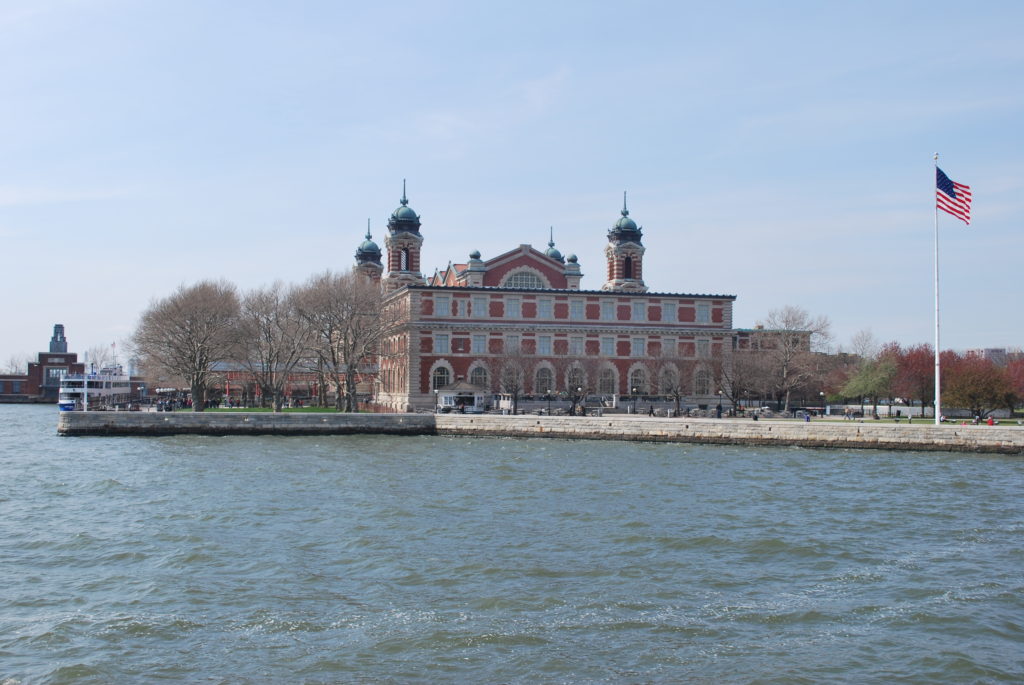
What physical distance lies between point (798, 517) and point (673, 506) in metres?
3.41

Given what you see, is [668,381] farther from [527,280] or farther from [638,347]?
[527,280]

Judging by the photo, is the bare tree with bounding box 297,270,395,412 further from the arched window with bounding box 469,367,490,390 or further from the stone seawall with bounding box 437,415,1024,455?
the stone seawall with bounding box 437,415,1024,455

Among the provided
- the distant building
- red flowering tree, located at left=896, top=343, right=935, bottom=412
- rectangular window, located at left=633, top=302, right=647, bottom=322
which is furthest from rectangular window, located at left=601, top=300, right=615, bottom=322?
the distant building

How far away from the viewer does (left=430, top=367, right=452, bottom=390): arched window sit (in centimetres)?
7275

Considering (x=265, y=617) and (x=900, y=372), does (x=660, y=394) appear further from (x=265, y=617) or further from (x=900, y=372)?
(x=265, y=617)

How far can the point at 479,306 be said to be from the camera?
7475cm

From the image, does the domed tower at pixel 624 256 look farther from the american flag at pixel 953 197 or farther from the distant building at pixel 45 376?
the distant building at pixel 45 376

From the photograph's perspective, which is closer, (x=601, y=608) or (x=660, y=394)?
(x=601, y=608)

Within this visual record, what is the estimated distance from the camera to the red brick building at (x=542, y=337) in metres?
72.8

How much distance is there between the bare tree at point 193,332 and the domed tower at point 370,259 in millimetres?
29440

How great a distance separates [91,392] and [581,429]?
5091 cm

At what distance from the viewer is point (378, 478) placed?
1281 inches

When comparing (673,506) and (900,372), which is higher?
(900,372)

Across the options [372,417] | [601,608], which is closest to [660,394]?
[372,417]
